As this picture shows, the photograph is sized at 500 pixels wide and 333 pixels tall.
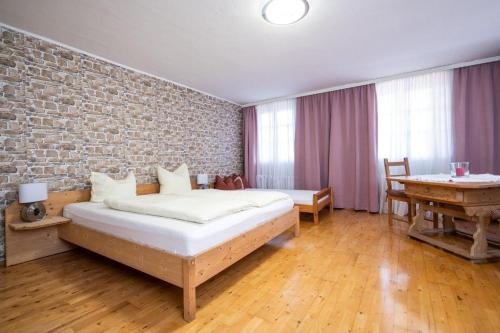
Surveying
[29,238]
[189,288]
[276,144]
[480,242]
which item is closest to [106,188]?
[29,238]

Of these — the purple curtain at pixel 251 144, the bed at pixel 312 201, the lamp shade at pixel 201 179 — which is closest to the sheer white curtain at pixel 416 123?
the bed at pixel 312 201

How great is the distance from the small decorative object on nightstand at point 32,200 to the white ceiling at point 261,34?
1.66 meters

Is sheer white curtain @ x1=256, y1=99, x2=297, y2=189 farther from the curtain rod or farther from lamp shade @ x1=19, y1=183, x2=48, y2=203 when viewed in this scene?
Result: lamp shade @ x1=19, y1=183, x2=48, y2=203

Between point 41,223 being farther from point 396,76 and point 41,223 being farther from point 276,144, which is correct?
point 396,76

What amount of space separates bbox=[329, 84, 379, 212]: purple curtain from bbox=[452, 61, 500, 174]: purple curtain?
1.13m

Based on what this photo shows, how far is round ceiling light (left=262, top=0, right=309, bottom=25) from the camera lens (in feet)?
6.77

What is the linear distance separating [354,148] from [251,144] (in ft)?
7.56

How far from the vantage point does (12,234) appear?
237cm

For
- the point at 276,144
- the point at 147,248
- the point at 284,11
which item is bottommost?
the point at 147,248

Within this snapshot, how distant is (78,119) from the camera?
288 cm

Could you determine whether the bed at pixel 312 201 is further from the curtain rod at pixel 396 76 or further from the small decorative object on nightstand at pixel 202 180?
the curtain rod at pixel 396 76

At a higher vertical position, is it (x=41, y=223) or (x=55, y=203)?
(x=55, y=203)

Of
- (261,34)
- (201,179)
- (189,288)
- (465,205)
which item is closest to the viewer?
(189,288)

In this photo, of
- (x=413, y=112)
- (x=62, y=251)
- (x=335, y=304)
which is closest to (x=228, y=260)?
(x=335, y=304)
